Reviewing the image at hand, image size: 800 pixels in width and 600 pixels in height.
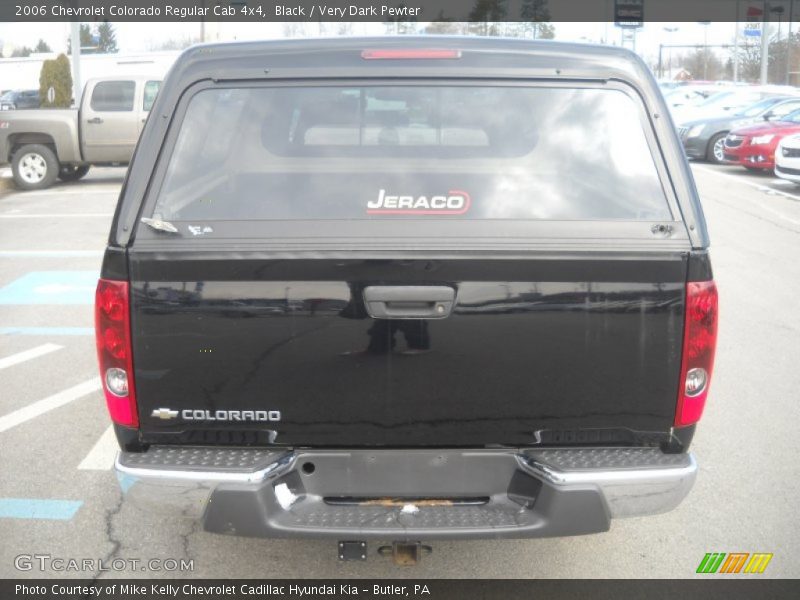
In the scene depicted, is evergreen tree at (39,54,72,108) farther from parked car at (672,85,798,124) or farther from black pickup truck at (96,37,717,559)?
black pickup truck at (96,37,717,559)

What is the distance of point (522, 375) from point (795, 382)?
3908 mm

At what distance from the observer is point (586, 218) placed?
3.11 m

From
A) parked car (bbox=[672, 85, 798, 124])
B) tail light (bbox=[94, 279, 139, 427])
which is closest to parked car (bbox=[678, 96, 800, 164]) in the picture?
parked car (bbox=[672, 85, 798, 124])

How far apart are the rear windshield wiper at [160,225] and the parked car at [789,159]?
50.0 feet

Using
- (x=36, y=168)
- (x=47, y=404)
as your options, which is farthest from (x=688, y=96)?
(x=47, y=404)

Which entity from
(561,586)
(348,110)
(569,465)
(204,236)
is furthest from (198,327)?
(561,586)

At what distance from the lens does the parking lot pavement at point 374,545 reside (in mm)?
3809

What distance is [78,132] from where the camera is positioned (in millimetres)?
17703

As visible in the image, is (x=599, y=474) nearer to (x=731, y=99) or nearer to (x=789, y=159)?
(x=789, y=159)

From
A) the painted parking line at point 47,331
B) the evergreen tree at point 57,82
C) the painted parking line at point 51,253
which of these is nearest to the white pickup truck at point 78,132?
the painted parking line at point 51,253

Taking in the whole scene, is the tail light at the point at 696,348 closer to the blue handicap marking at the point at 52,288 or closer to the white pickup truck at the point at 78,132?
the blue handicap marking at the point at 52,288

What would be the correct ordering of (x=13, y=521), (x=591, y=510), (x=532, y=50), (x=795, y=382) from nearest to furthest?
(x=591, y=510), (x=532, y=50), (x=13, y=521), (x=795, y=382)

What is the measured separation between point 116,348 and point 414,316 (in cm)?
102

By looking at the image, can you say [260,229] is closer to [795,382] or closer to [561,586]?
[561,586]
